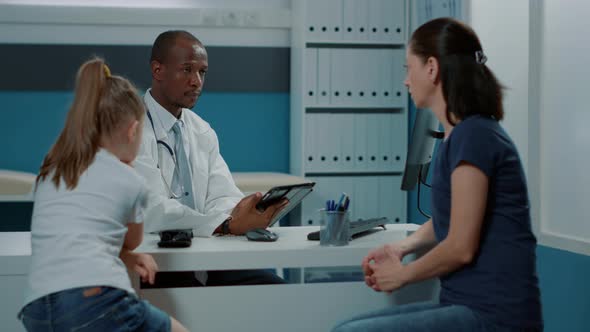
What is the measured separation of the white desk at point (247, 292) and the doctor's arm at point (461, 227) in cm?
26

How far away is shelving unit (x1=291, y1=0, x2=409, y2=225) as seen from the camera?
3926 millimetres

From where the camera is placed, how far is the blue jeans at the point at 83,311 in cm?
129

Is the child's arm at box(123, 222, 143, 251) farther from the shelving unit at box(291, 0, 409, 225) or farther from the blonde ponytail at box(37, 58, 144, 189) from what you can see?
the shelving unit at box(291, 0, 409, 225)

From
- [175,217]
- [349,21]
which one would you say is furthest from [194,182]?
[349,21]

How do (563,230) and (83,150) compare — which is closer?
(83,150)

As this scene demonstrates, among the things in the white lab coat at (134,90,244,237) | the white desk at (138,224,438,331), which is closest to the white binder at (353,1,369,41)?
the white lab coat at (134,90,244,237)

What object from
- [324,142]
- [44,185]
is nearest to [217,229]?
[44,185]

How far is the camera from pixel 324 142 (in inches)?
156

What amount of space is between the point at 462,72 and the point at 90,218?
2.55 ft

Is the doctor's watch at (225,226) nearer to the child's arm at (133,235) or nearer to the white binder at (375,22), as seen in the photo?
the child's arm at (133,235)

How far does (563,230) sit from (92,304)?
1.58m

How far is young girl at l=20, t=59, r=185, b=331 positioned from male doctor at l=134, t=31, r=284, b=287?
0.55 m

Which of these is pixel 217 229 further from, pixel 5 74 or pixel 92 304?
pixel 5 74

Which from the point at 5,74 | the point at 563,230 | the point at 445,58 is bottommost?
the point at 563,230
